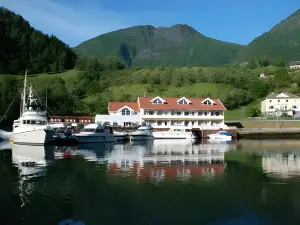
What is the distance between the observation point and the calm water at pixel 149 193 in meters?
16.4

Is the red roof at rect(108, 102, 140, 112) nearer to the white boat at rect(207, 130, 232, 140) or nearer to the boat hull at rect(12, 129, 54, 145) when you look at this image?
the white boat at rect(207, 130, 232, 140)

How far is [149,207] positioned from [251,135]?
6031cm

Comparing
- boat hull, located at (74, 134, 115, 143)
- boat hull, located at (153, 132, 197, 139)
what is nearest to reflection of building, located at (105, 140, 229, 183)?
boat hull, located at (74, 134, 115, 143)

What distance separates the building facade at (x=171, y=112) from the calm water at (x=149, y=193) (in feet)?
150

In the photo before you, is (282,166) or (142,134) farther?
(142,134)

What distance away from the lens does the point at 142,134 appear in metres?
65.9

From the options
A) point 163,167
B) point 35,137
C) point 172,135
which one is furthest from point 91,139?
point 163,167

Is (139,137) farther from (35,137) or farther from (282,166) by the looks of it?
(282,166)

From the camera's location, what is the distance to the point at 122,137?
6544cm

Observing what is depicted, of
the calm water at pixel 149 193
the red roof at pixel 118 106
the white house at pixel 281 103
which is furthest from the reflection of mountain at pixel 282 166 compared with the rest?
the white house at pixel 281 103

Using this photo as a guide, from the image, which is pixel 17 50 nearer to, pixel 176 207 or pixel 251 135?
pixel 251 135

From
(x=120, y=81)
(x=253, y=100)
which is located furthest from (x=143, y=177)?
(x=120, y=81)

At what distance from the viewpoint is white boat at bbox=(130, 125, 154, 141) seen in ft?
214

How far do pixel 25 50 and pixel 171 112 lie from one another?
307 feet
